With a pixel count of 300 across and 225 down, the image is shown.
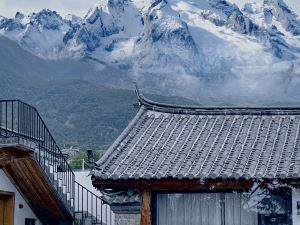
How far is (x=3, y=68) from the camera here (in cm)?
14412

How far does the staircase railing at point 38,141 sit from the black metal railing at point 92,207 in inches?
37.5

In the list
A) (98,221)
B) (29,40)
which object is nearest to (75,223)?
(98,221)

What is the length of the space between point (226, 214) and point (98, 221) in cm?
695

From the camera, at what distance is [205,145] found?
20203 mm

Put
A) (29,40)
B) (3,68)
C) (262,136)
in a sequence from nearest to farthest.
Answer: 1. (262,136)
2. (3,68)
3. (29,40)

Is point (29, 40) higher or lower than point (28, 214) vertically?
higher

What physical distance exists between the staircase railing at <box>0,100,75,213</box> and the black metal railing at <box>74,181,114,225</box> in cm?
95

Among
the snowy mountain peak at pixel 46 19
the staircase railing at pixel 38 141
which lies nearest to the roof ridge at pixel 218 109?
the staircase railing at pixel 38 141

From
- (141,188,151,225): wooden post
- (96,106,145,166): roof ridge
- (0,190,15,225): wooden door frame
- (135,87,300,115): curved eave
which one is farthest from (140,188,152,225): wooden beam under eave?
(0,190,15,225): wooden door frame

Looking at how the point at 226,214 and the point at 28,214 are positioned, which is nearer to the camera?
the point at 226,214

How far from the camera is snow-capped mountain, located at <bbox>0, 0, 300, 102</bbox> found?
176m

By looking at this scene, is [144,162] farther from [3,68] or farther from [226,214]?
[3,68]

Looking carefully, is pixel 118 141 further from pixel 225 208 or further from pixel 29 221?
pixel 29 221

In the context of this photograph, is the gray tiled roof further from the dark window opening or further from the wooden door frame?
the wooden door frame
